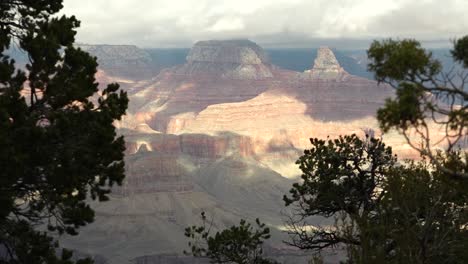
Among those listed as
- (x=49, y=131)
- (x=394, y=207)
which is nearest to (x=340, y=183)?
(x=394, y=207)

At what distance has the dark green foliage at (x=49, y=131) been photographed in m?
22.4

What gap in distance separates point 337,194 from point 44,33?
1437cm

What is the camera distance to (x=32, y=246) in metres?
25.1

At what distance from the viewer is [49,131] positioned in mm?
22219

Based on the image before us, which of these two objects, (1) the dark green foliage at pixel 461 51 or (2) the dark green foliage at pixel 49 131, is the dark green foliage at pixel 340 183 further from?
(1) the dark green foliage at pixel 461 51

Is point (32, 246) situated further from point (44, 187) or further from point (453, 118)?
point (453, 118)

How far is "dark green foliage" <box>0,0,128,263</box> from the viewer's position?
22406 millimetres

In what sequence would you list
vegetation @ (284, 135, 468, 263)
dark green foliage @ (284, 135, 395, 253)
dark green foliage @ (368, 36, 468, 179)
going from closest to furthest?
dark green foliage @ (368, 36, 468, 179) → vegetation @ (284, 135, 468, 263) → dark green foliage @ (284, 135, 395, 253)

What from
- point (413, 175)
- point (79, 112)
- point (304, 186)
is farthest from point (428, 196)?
point (79, 112)

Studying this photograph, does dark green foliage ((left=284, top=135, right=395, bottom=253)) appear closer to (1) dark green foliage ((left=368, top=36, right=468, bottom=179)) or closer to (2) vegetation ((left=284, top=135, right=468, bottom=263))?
(2) vegetation ((left=284, top=135, right=468, bottom=263))

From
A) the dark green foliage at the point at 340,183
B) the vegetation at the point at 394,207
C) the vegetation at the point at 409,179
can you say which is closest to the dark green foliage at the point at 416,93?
the vegetation at the point at 409,179

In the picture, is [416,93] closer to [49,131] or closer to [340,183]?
[49,131]

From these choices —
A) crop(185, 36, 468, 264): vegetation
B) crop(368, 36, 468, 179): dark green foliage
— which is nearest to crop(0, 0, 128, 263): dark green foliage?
crop(185, 36, 468, 264): vegetation

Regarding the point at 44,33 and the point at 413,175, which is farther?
the point at 413,175
